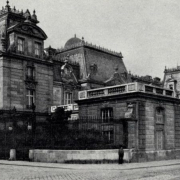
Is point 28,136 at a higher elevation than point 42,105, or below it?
below

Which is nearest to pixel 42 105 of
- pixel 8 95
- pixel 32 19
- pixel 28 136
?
pixel 8 95

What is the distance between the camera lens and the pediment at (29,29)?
41.1 metres

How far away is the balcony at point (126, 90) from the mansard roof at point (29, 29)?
14180 mm

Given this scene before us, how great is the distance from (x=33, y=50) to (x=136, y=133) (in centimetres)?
2134

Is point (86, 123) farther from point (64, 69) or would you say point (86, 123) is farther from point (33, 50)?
point (64, 69)

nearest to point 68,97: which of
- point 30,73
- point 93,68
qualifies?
point 93,68

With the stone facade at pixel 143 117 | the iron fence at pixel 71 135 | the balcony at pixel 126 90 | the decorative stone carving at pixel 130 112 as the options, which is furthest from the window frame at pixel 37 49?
the decorative stone carving at pixel 130 112

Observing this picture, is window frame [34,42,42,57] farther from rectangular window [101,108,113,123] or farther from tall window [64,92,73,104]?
rectangular window [101,108,113,123]

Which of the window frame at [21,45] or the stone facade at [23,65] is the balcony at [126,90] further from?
the window frame at [21,45]

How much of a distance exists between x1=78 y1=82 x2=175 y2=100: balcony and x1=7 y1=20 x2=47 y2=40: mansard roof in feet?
46.5

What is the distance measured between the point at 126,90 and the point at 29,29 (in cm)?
1940

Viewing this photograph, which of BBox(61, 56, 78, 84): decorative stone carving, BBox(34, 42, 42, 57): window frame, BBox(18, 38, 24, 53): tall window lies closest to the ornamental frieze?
BBox(34, 42, 42, 57): window frame

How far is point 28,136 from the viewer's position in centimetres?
2781

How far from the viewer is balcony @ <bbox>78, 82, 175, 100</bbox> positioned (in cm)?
2731
